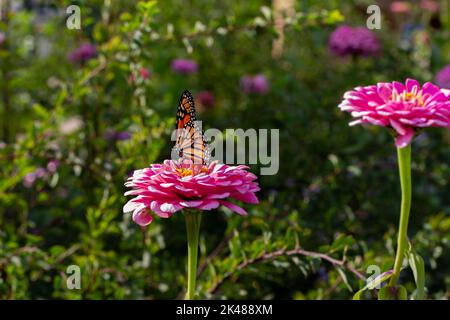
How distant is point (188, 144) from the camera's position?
902 mm

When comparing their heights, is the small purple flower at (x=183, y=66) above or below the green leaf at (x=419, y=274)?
above

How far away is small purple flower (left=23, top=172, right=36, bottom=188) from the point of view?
149cm

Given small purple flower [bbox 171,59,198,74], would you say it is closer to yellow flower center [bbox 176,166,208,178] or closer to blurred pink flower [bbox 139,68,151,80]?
blurred pink flower [bbox 139,68,151,80]

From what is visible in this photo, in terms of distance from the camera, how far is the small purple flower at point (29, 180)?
58.7 inches

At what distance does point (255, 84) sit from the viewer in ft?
7.05

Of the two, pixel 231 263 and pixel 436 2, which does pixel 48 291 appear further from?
pixel 436 2

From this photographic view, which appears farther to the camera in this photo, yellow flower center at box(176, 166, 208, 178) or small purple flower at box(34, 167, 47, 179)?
small purple flower at box(34, 167, 47, 179)

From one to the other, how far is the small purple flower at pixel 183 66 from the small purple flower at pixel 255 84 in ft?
0.58

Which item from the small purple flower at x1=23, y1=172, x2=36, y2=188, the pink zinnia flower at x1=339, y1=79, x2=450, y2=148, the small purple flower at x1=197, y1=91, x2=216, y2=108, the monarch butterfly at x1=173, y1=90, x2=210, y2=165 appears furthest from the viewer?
the small purple flower at x1=197, y1=91, x2=216, y2=108

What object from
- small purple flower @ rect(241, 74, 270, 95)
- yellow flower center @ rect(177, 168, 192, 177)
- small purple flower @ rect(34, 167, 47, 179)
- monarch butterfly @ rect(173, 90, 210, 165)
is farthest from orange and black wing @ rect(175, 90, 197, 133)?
small purple flower @ rect(241, 74, 270, 95)

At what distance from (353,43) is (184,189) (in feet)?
4.71

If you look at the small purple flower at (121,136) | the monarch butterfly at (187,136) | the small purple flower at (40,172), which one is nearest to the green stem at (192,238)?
the monarch butterfly at (187,136)

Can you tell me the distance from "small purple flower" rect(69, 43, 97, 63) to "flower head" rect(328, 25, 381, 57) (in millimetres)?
759

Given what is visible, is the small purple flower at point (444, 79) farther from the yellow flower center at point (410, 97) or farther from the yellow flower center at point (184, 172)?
the yellow flower center at point (184, 172)
